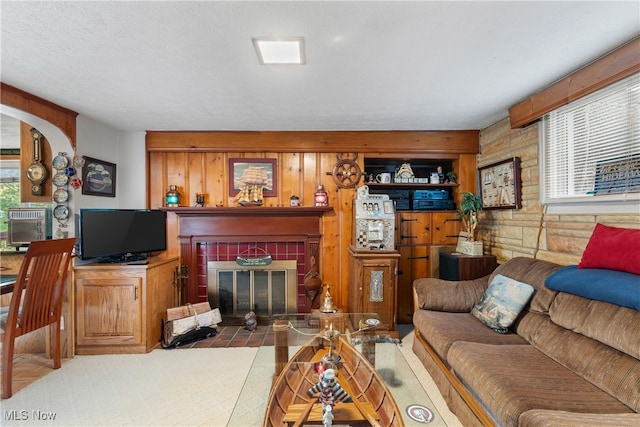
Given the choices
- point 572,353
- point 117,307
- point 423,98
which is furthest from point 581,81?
point 117,307

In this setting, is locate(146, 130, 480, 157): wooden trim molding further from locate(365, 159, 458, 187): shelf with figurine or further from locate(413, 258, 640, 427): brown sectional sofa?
locate(413, 258, 640, 427): brown sectional sofa

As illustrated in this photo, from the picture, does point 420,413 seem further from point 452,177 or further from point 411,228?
point 452,177

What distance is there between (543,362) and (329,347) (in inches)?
52.0

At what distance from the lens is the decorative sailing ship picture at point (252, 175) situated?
3.50 metres

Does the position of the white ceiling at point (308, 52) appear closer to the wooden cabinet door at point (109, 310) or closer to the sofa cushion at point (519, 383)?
the wooden cabinet door at point (109, 310)

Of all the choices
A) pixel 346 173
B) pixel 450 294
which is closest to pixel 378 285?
pixel 450 294

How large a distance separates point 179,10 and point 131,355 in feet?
9.75

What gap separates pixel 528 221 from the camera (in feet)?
8.60

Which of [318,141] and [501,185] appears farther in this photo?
[318,141]

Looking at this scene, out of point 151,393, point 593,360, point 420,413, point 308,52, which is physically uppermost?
point 308,52

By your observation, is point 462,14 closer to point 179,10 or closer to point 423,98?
point 423,98

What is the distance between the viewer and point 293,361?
1.69 metres

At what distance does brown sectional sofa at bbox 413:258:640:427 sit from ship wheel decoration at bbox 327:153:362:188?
1.84 metres

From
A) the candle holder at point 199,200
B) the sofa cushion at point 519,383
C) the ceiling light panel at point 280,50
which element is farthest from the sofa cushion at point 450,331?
the candle holder at point 199,200
